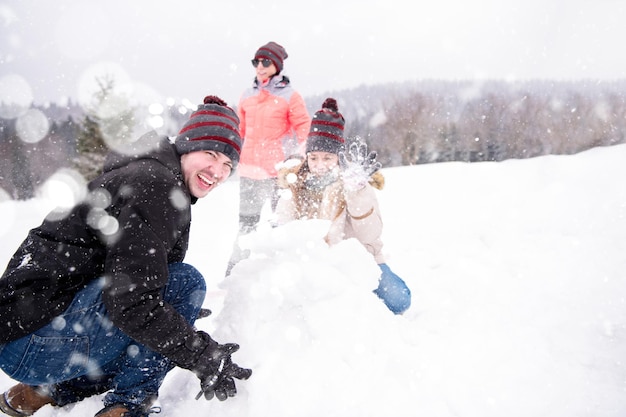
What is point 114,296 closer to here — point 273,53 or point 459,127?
point 273,53

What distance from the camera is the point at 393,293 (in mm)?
2826

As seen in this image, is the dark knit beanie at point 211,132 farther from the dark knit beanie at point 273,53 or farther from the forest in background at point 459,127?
the forest in background at point 459,127

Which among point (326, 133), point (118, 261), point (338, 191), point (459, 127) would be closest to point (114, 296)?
point (118, 261)

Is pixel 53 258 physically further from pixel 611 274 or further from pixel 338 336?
pixel 611 274

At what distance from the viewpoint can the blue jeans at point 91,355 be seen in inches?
57.8

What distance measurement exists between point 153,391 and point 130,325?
0.51m

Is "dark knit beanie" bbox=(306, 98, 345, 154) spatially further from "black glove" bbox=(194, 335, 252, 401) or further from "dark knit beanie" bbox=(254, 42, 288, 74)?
"black glove" bbox=(194, 335, 252, 401)

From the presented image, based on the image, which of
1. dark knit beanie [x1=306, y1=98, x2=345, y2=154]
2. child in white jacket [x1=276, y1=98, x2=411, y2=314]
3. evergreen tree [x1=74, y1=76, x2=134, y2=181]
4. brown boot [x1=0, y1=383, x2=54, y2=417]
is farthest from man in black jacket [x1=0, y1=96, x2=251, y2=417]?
evergreen tree [x1=74, y1=76, x2=134, y2=181]

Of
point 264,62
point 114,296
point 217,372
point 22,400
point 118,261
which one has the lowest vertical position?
point 22,400

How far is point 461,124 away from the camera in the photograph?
40.0m

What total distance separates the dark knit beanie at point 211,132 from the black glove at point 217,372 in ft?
3.19

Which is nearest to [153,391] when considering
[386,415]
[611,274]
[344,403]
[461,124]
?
[344,403]

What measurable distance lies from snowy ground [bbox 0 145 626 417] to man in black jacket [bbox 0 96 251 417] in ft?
0.73

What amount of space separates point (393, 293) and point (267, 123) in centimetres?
215
